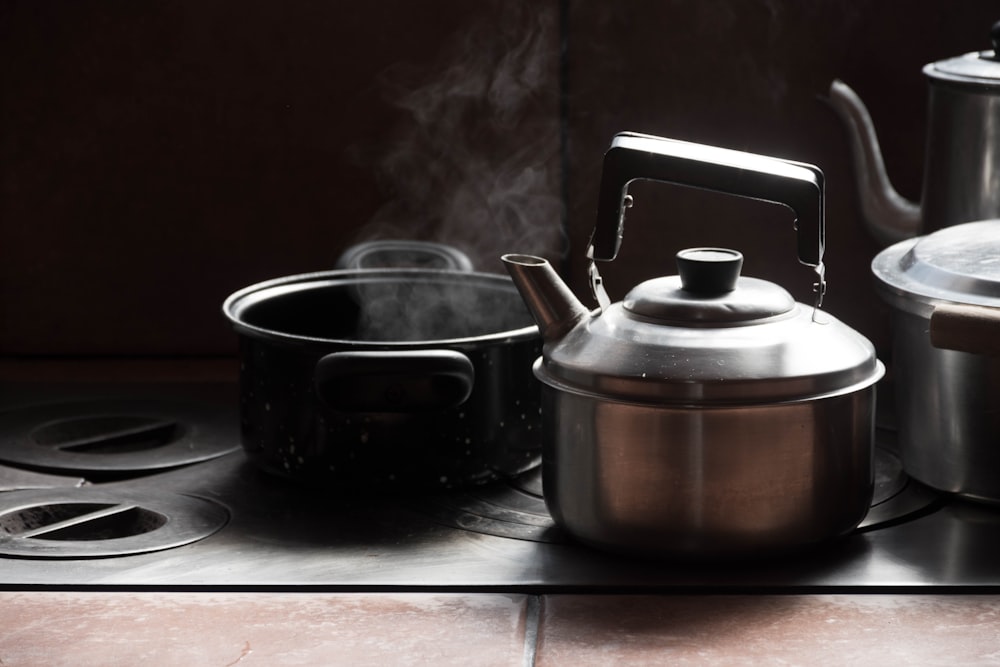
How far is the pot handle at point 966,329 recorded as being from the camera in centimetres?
81

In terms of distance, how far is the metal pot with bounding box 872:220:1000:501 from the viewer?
0.88 meters

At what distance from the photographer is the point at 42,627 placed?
0.77 metres

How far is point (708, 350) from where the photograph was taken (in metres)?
0.80

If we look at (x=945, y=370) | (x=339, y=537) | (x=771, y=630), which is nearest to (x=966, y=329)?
(x=945, y=370)

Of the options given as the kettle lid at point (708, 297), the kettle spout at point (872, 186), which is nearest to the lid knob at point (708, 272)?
the kettle lid at point (708, 297)

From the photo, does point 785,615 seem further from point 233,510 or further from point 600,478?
point 233,510

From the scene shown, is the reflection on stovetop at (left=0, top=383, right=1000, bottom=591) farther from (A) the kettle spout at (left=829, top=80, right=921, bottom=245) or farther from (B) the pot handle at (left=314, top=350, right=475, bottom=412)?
(A) the kettle spout at (left=829, top=80, right=921, bottom=245)

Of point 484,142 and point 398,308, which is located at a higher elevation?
point 484,142

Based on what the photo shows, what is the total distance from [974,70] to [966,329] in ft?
1.08

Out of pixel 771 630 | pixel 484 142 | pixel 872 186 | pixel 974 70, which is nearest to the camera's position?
pixel 771 630

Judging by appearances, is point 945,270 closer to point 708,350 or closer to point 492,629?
point 708,350

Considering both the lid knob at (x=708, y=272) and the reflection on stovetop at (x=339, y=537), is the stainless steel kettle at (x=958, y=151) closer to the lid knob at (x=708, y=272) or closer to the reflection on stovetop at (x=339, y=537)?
the reflection on stovetop at (x=339, y=537)

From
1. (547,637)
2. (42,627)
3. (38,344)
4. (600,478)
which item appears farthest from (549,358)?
(38,344)

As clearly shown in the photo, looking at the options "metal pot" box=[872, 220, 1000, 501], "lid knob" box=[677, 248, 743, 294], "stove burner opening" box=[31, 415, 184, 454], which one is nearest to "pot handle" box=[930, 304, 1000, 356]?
"metal pot" box=[872, 220, 1000, 501]
